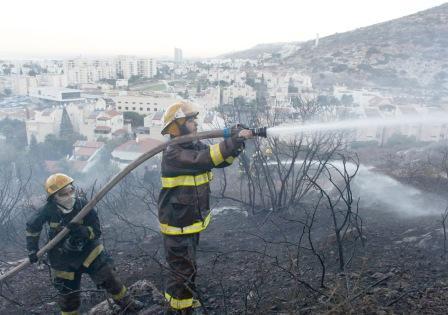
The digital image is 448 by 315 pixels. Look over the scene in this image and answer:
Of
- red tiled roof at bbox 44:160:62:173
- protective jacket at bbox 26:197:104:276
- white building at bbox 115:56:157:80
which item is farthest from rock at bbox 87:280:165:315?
white building at bbox 115:56:157:80

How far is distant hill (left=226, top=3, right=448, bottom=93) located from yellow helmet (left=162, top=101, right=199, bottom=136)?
1489 inches

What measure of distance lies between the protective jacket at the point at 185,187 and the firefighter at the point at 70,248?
2.49 ft

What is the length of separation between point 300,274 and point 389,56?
48.7 m

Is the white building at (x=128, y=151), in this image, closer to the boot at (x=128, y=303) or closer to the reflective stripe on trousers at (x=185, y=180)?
the boot at (x=128, y=303)

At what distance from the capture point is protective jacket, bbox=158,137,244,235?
122 inches

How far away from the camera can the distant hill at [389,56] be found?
42.5m

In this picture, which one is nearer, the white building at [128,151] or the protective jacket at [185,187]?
the protective jacket at [185,187]

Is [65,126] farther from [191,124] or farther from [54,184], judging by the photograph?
[191,124]

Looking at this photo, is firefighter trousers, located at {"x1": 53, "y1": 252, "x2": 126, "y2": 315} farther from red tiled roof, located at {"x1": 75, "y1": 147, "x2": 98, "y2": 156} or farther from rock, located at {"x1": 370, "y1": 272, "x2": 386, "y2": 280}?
red tiled roof, located at {"x1": 75, "y1": 147, "x2": 98, "y2": 156}

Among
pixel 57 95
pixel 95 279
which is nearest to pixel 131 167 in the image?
pixel 95 279

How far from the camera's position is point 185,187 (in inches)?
128

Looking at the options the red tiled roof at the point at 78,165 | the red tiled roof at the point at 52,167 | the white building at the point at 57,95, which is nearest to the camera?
the red tiled roof at the point at 52,167

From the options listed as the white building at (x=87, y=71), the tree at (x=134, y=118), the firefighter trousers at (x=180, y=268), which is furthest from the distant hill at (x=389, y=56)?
the white building at (x=87, y=71)

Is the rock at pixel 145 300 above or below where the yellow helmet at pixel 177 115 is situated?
below
